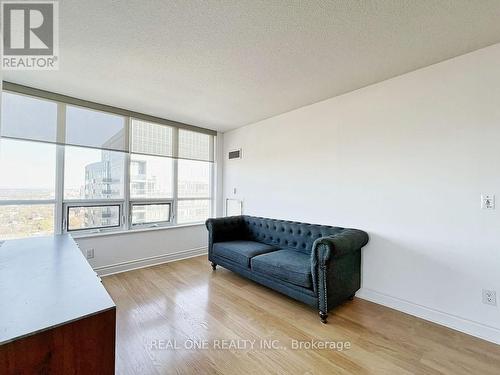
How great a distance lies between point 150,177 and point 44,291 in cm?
291

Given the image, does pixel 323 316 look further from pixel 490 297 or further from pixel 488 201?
pixel 488 201

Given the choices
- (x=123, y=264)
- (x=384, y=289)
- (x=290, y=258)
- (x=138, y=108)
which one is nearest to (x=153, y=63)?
(x=138, y=108)

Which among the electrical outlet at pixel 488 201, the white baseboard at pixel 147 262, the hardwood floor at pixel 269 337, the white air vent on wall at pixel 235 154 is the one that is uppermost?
the white air vent on wall at pixel 235 154

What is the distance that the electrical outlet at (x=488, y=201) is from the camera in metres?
1.91

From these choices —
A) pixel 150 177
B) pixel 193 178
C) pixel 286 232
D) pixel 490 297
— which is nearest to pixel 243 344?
pixel 286 232

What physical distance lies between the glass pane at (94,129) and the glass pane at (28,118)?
17 cm

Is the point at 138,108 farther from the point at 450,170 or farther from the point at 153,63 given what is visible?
the point at 450,170

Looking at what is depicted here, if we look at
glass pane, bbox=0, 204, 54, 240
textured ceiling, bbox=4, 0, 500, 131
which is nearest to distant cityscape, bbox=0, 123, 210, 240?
glass pane, bbox=0, 204, 54, 240

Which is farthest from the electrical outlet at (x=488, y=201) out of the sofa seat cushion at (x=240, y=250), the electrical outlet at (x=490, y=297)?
the sofa seat cushion at (x=240, y=250)

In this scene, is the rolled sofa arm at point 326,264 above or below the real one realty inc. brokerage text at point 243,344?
above

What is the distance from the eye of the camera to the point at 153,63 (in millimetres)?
2221

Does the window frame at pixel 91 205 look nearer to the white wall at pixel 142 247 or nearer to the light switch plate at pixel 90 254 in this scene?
the white wall at pixel 142 247

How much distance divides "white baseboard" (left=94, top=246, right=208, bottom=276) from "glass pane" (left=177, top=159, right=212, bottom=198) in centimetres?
105

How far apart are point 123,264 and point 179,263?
0.83 m
